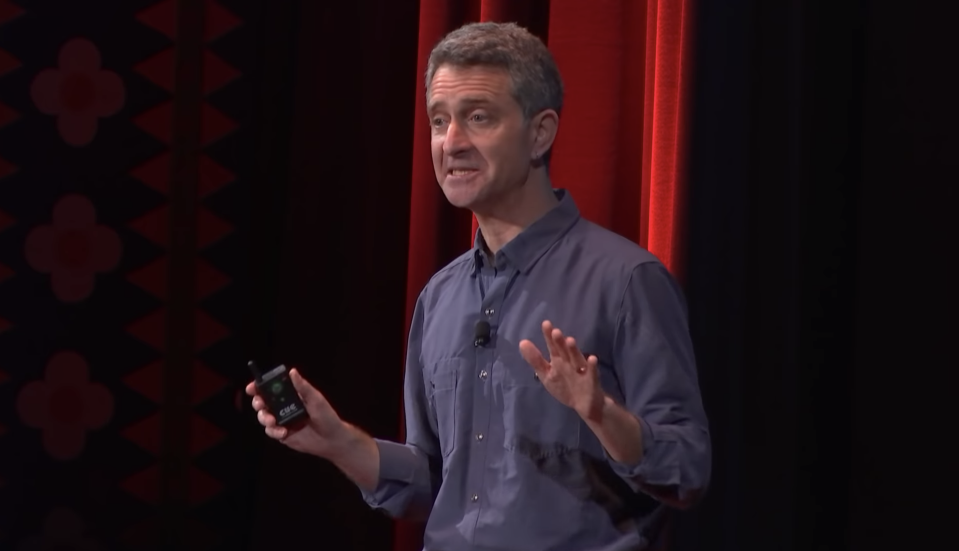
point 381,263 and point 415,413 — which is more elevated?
point 381,263

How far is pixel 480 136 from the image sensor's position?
139 cm

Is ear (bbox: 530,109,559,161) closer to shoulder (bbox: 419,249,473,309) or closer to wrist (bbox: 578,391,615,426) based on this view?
shoulder (bbox: 419,249,473,309)

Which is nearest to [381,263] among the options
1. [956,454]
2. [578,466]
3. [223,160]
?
[223,160]

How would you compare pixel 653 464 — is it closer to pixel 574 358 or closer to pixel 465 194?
pixel 574 358

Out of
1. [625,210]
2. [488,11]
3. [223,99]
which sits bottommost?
[625,210]

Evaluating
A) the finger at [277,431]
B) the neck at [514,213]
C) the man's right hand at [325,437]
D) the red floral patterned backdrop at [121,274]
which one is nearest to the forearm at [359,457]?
the man's right hand at [325,437]

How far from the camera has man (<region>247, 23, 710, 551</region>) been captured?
48.4 inches

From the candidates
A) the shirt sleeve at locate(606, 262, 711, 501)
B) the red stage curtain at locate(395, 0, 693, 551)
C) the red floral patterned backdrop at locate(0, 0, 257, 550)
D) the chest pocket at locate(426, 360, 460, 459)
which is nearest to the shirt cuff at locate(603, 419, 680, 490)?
the shirt sleeve at locate(606, 262, 711, 501)

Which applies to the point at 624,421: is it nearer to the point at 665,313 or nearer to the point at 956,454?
the point at 665,313

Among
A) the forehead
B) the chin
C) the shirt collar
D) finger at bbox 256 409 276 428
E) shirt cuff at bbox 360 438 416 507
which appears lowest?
shirt cuff at bbox 360 438 416 507

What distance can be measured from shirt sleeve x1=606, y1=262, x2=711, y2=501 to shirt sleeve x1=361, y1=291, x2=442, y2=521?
1.13 feet

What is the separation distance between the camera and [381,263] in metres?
2.18

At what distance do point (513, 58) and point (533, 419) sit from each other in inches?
19.0

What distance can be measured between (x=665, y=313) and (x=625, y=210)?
628 mm
